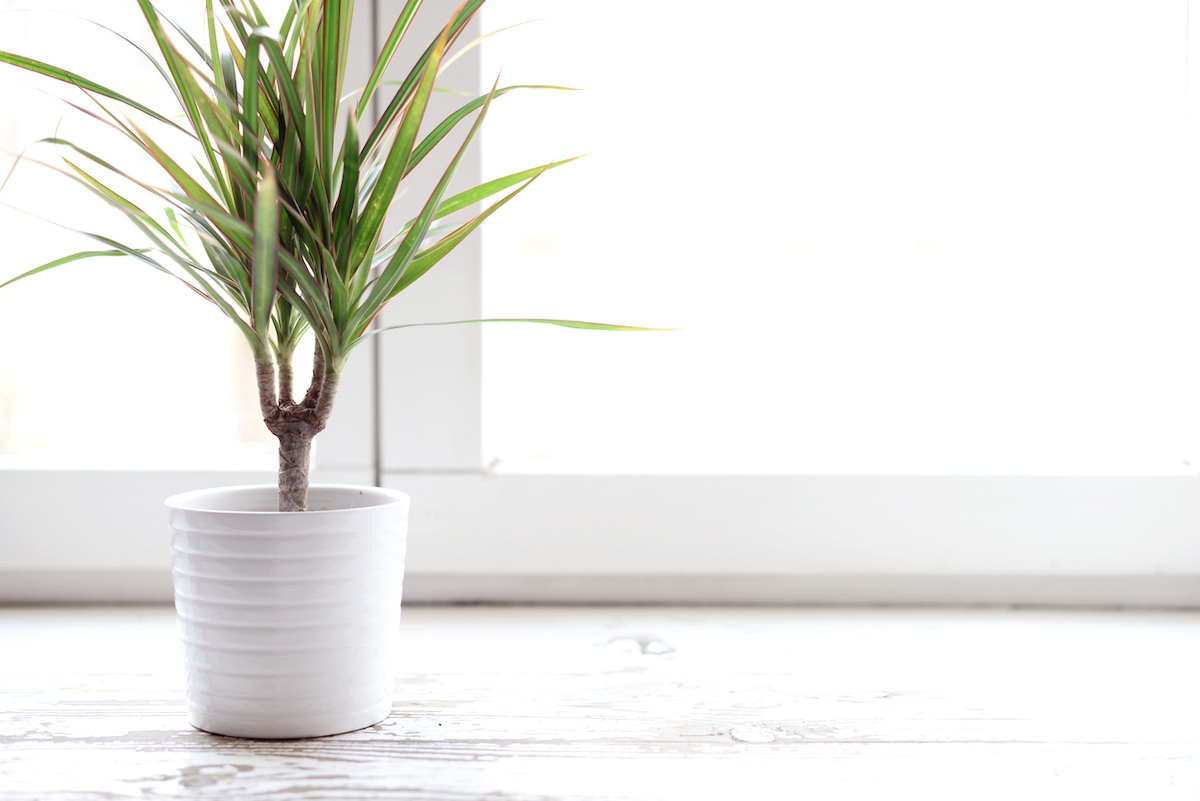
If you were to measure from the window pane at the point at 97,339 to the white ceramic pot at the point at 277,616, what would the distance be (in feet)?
1.35

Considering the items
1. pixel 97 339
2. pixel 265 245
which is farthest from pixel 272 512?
pixel 97 339

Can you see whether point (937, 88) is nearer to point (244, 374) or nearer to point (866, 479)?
point (866, 479)

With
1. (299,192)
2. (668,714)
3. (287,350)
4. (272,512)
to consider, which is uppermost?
(299,192)

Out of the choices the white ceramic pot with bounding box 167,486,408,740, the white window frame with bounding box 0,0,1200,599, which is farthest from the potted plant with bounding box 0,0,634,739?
the white window frame with bounding box 0,0,1200,599

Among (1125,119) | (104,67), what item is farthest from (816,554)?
(104,67)

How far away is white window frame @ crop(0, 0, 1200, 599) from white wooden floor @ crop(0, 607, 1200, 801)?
0.06 metres

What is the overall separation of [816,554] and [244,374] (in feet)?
2.28

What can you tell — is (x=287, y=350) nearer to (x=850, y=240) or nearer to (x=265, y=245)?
(x=265, y=245)

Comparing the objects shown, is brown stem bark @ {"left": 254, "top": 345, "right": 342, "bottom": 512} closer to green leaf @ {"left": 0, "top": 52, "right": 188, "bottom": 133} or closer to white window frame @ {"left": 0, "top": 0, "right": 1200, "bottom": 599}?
green leaf @ {"left": 0, "top": 52, "right": 188, "bottom": 133}

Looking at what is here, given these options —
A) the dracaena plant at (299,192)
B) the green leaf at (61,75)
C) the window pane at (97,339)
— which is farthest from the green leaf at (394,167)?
the window pane at (97,339)

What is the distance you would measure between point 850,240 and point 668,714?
2.00 ft

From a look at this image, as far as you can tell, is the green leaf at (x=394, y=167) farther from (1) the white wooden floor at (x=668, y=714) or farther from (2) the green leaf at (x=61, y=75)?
(1) the white wooden floor at (x=668, y=714)

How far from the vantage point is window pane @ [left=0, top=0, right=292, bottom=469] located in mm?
974

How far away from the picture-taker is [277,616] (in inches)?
22.5
